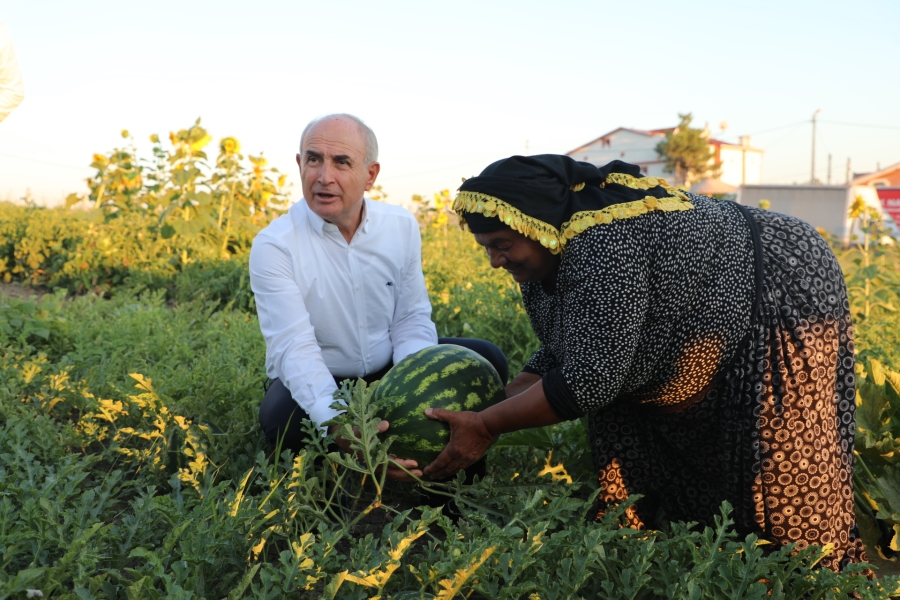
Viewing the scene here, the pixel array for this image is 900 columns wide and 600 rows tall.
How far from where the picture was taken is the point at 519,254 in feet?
7.99

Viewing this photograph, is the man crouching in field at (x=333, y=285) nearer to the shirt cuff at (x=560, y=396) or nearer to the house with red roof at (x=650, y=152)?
the shirt cuff at (x=560, y=396)

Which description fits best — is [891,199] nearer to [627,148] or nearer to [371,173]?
[371,173]

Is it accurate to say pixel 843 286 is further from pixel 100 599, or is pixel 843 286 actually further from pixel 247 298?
pixel 247 298

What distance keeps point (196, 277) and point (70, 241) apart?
2341 millimetres

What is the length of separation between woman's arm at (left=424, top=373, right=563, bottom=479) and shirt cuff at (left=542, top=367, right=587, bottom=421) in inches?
0.8

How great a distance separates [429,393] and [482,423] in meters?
0.28

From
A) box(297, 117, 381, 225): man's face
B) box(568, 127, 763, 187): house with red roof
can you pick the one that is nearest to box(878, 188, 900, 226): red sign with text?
box(297, 117, 381, 225): man's face

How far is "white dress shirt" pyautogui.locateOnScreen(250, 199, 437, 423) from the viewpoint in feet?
10.1

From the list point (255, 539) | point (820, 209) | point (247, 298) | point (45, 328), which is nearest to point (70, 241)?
point (247, 298)

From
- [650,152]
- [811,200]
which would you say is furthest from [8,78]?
[650,152]

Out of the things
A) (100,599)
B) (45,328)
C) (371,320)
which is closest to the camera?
(100,599)

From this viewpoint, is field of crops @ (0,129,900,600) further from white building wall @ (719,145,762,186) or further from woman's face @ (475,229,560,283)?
white building wall @ (719,145,762,186)

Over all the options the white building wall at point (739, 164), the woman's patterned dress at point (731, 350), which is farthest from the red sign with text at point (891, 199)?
the white building wall at point (739, 164)

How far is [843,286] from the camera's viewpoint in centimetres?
257
